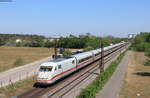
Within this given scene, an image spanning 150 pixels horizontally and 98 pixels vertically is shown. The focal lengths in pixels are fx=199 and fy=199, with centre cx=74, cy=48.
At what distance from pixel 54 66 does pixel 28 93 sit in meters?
4.56

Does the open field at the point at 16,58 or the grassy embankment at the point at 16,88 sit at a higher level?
the grassy embankment at the point at 16,88

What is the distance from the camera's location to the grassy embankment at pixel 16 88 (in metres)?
22.7

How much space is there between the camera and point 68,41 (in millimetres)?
138000

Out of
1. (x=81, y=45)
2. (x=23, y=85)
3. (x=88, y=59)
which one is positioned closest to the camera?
(x=23, y=85)

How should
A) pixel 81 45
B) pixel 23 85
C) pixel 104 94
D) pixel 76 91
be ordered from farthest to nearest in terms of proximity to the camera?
pixel 81 45
pixel 23 85
pixel 76 91
pixel 104 94

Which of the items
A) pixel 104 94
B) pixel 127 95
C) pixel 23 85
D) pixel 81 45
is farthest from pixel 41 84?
pixel 81 45

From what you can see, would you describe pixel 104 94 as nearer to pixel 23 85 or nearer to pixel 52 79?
pixel 52 79

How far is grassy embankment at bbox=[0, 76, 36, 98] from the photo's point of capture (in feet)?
74.3

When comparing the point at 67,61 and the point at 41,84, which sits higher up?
the point at 67,61

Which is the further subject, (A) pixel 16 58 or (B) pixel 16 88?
(A) pixel 16 58

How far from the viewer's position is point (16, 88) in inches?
993

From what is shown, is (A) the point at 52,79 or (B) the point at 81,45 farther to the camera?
(B) the point at 81,45

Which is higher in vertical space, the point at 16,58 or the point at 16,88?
the point at 16,88

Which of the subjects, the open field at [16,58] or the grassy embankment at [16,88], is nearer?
the grassy embankment at [16,88]
